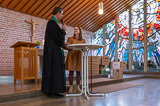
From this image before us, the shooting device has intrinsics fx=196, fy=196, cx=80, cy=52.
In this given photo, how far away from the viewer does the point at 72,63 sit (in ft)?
12.5

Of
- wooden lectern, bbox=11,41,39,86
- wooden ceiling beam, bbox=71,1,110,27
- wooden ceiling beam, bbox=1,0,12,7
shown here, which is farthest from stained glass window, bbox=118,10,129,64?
wooden lectern, bbox=11,41,39,86

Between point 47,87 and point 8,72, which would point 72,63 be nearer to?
point 47,87

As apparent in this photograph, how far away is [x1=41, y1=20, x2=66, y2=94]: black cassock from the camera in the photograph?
→ 336 centimetres

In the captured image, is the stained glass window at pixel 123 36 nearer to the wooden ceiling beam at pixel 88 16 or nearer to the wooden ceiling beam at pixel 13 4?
the wooden ceiling beam at pixel 88 16

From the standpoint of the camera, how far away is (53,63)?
3.42 m

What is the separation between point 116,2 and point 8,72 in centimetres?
617

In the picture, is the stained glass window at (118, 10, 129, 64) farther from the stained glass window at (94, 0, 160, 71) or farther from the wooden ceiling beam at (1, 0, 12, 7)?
the wooden ceiling beam at (1, 0, 12, 7)

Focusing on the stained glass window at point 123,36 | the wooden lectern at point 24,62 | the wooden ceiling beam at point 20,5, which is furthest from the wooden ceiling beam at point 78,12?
the wooden lectern at point 24,62

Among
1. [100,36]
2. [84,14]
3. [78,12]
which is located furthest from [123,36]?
[78,12]

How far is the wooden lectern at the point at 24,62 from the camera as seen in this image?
4036 millimetres

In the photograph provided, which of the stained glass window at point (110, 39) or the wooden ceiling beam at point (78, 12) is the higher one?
the wooden ceiling beam at point (78, 12)

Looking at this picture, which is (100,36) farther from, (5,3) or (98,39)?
(5,3)

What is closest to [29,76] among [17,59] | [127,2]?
[17,59]

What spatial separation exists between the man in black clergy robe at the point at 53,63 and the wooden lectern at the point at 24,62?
2.68 feet
